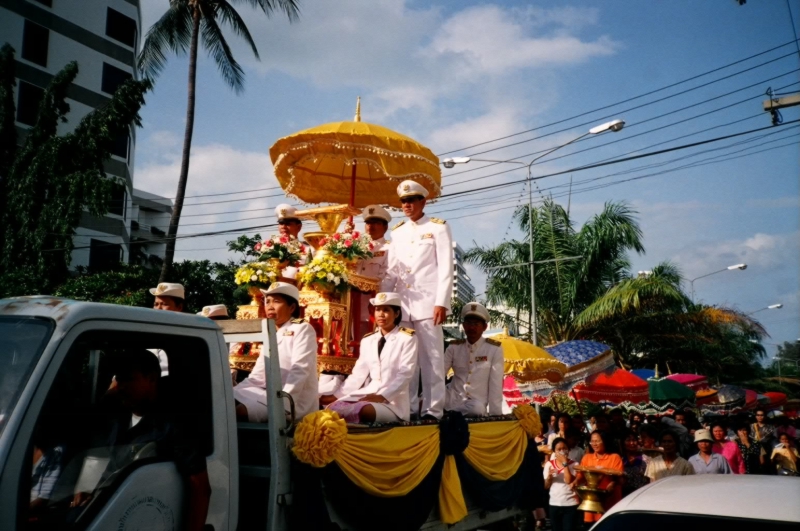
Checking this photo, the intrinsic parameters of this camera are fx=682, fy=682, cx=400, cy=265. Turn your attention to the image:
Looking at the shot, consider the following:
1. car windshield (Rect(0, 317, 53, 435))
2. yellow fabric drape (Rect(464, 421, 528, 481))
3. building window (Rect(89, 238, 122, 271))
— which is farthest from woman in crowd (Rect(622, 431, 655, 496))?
building window (Rect(89, 238, 122, 271))

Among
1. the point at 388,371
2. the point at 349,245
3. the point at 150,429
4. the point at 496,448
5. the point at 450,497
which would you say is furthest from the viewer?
the point at 349,245

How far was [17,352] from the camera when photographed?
269 cm

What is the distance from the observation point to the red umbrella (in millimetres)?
16594

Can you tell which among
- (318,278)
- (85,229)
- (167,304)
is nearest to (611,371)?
(318,278)

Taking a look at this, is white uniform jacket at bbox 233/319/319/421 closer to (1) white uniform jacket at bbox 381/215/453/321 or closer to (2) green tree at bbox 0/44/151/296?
(1) white uniform jacket at bbox 381/215/453/321

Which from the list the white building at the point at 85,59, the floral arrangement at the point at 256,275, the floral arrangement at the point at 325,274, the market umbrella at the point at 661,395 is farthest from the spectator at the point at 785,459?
the white building at the point at 85,59

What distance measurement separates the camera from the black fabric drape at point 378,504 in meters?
3.97

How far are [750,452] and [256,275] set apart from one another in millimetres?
9719

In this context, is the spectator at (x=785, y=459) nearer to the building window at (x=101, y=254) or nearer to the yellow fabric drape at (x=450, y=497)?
the yellow fabric drape at (x=450, y=497)

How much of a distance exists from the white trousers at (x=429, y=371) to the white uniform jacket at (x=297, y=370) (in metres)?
1.46

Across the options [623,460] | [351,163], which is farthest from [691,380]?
[351,163]

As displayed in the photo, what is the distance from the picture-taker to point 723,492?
10.6 ft

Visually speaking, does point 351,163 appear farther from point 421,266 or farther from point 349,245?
point 421,266

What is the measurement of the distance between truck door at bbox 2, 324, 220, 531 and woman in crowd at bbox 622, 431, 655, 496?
22.0ft
